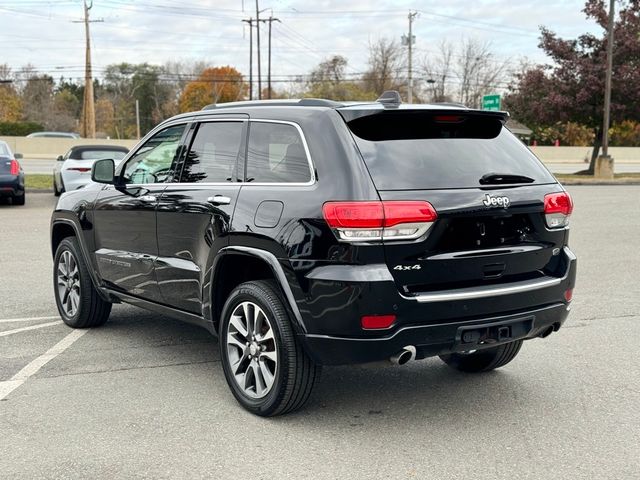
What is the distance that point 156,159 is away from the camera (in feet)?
17.9

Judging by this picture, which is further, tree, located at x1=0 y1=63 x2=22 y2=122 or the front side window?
tree, located at x1=0 y1=63 x2=22 y2=122

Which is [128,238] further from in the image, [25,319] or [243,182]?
[25,319]

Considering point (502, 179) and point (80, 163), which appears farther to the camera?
point (80, 163)

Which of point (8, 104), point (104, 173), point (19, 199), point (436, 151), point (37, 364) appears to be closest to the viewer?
point (436, 151)

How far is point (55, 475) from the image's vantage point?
3.57 meters

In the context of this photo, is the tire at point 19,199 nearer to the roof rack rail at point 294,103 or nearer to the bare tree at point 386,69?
the roof rack rail at point 294,103

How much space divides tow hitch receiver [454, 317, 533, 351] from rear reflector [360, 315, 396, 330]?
413 mm

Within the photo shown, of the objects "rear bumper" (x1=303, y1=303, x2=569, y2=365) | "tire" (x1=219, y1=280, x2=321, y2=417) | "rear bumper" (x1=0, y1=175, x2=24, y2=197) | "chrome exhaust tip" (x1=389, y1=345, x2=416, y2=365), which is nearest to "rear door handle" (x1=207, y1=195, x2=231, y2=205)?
"tire" (x1=219, y1=280, x2=321, y2=417)

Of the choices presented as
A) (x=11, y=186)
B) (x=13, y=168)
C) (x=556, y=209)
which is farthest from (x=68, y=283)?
(x=13, y=168)

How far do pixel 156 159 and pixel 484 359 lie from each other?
2780 mm

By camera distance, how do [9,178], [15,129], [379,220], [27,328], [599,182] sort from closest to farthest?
[379,220]
[27,328]
[9,178]
[599,182]
[15,129]

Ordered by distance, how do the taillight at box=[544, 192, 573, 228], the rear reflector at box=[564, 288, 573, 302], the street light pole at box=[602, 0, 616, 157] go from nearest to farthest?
the taillight at box=[544, 192, 573, 228], the rear reflector at box=[564, 288, 573, 302], the street light pole at box=[602, 0, 616, 157]

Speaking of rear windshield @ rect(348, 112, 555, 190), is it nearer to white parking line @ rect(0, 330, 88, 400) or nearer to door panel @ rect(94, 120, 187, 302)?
door panel @ rect(94, 120, 187, 302)

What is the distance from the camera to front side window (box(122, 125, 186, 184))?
208 inches
